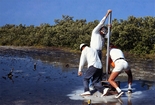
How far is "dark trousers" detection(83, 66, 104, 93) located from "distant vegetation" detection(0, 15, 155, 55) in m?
25.9

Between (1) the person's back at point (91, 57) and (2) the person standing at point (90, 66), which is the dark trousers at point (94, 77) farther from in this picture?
(1) the person's back at point (91, 57)

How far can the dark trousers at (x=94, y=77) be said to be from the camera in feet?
28.2

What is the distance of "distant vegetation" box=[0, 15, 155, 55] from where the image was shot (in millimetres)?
35338

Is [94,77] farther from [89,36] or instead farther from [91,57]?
[89,36]

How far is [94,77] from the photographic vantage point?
28.8 ft

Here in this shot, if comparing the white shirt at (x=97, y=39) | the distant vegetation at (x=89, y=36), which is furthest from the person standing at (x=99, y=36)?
the distant vegetation at (x=89, y=36)

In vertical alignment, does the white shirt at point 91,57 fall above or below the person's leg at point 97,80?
above

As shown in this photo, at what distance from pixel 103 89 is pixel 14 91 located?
309 centimetres

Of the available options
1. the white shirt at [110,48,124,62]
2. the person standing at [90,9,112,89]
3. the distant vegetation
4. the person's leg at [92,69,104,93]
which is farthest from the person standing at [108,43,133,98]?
the distant vegetation

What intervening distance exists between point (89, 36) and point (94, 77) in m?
30.4

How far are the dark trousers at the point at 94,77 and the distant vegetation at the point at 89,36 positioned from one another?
84.9ft

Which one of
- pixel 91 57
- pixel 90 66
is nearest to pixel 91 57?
pixel 91 57

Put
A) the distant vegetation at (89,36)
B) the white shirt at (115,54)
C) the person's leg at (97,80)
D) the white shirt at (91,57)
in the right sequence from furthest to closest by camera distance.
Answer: the distant vegetation at (89,36)
the white shirt at (115,54)
the person's leg at (97,80)
the white shirt at (91,57)

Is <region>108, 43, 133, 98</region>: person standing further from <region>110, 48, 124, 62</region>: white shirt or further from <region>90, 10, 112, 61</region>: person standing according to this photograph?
<region>90, 10, 112, 61</region>: person standing
